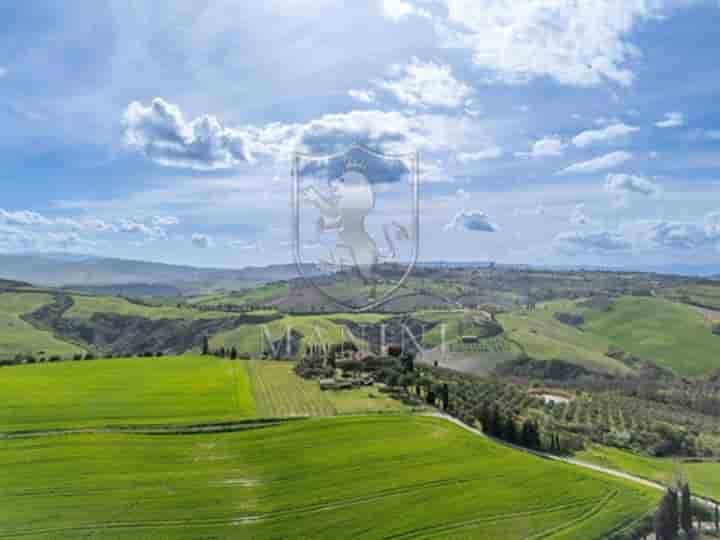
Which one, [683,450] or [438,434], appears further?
[683,450]

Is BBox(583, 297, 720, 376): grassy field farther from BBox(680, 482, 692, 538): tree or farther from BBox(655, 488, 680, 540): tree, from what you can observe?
BBox(655, 488, 680, 540): tree

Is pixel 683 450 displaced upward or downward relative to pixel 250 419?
downward

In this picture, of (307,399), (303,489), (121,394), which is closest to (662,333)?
(307,399)

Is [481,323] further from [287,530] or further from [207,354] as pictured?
[287,530]

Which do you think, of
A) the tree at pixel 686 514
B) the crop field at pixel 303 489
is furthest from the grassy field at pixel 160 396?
the tree at pixel 686 514

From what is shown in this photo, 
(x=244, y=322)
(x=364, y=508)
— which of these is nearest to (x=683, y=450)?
(x=364, y=508)

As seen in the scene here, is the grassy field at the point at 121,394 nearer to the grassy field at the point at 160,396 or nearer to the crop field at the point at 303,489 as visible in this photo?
the grassy field at the point at 160,396
